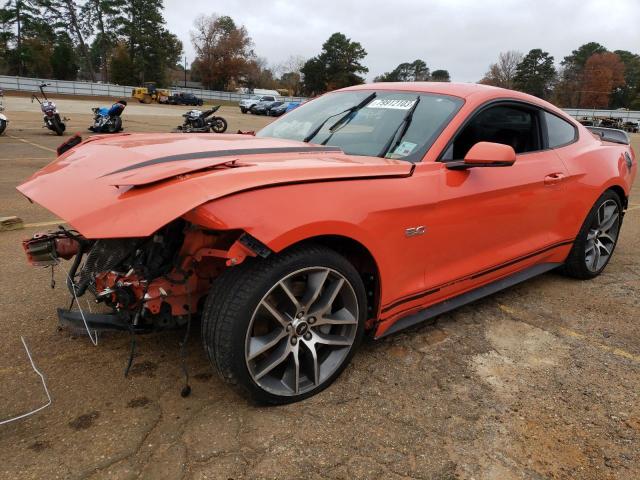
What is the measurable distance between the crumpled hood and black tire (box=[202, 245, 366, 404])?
35 centimetres

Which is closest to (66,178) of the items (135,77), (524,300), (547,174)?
(547,174)

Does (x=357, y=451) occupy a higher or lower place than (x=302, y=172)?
lower

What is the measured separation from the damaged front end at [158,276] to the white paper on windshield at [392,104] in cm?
153

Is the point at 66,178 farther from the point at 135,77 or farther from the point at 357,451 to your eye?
the point at 135,77

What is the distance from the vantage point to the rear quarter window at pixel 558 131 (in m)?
3.70

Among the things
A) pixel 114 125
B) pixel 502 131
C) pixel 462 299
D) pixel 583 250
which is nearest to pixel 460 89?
pixel 502 131

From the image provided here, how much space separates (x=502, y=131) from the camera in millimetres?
3383

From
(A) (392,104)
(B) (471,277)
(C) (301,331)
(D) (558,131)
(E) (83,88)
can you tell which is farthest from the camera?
(E) (83,88)

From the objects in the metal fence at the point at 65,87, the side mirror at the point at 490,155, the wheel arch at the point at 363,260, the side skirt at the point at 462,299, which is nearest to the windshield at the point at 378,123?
the side mirror at the point at 490,155

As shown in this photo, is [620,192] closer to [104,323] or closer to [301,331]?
[301,331]

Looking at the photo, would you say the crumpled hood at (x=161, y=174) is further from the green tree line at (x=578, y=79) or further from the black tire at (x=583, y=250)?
the green tree line at (x=578, y=79)

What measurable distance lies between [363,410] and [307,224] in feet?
3.13

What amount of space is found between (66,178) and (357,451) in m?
1.91

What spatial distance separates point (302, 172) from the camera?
224cm
